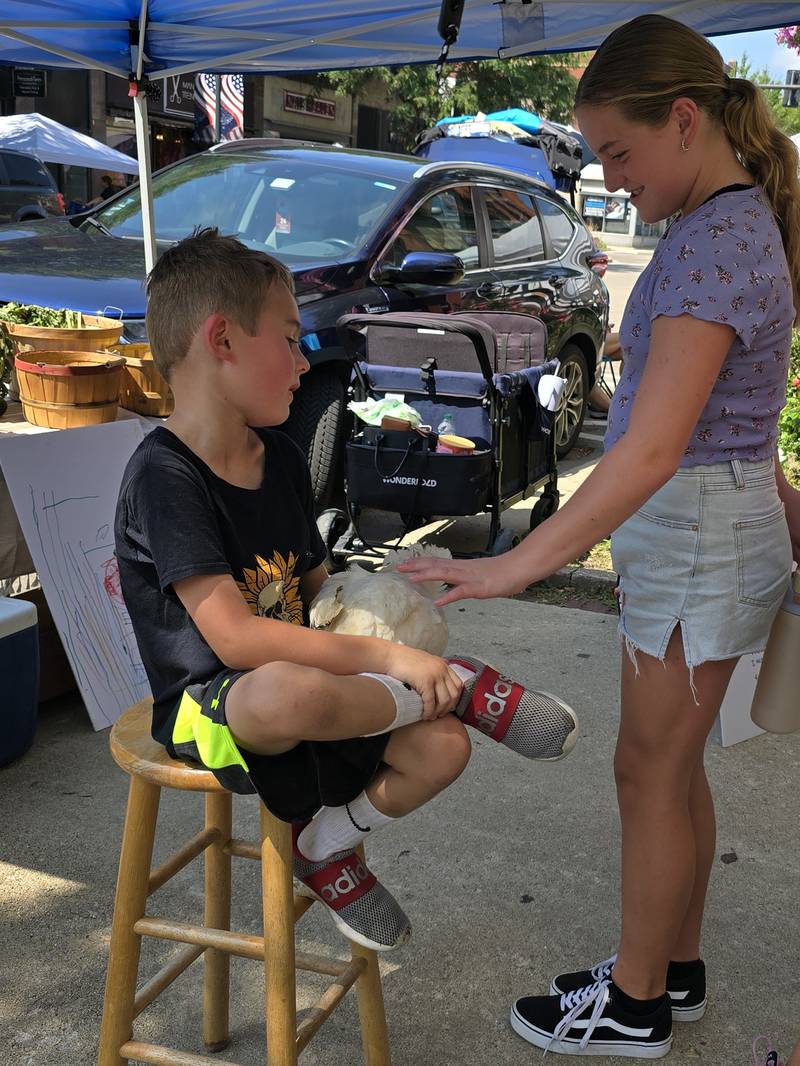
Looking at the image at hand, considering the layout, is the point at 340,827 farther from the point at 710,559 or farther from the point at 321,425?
the point at 321,425

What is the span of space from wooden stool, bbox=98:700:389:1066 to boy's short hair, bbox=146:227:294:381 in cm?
70

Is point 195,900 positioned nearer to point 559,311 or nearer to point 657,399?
point 657,399

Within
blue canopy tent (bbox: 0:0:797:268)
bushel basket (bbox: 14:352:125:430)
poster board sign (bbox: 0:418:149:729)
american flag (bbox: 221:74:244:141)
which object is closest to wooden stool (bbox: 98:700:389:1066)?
poster board sign (bbox: 0:418:149:729)

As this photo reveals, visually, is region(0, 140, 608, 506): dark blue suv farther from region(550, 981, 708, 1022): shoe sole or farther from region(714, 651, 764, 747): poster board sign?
region(550, 981, 708, 1022): shoe sole

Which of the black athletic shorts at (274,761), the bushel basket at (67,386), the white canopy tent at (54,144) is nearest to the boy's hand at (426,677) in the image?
the black athletic shorts at (274,761)

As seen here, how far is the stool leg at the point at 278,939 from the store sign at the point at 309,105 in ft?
95.9

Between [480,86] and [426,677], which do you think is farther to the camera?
[480,86]

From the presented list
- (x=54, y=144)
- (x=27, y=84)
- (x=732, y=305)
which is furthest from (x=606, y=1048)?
(x=27, y=84)

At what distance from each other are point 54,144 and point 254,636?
17520 millimetres

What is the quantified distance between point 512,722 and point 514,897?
113cm

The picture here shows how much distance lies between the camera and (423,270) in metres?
5.57

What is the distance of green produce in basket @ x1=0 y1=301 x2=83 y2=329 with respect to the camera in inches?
152

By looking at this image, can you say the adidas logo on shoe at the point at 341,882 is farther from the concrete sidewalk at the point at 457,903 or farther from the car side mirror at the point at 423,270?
the car side mirror at the point at 423,270

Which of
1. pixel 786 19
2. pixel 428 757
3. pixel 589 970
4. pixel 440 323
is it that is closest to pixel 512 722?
pixel 428 757
